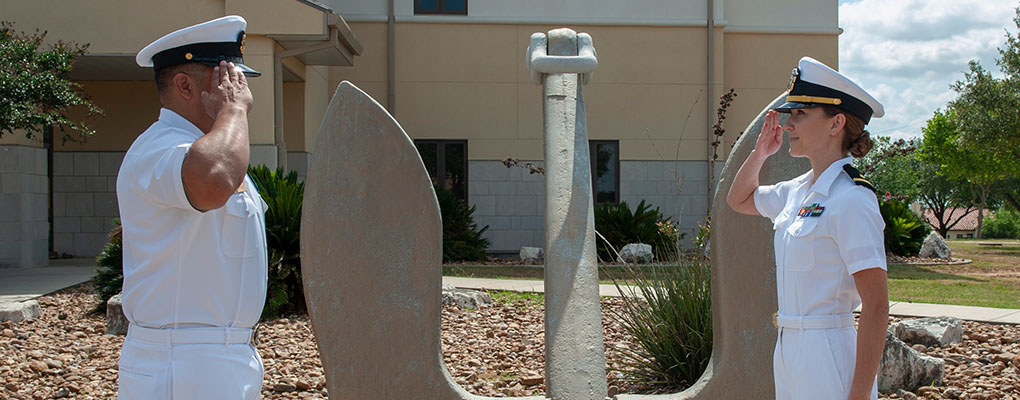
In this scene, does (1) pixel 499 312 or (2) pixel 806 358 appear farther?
(1) pixel 499 312

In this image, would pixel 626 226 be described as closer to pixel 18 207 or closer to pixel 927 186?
pixel 18 207

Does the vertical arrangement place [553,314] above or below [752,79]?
below

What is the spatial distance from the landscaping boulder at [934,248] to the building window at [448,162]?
7.42 meters

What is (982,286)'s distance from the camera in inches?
365

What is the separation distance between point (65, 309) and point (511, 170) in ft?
24.6

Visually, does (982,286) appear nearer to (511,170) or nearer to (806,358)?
(511,170)

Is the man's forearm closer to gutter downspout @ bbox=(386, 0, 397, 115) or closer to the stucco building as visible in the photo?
the stucco building

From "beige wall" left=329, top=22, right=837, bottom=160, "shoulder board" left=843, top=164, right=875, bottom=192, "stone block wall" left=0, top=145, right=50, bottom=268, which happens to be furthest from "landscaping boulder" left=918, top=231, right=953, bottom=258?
"stone block wall" left=0, top=145, right=50, bottom=268

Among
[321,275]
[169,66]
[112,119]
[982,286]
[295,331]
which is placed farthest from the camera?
[112,119]

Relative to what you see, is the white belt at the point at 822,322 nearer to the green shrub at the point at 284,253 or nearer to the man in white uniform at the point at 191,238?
the man in white uniform at the point at 191,238

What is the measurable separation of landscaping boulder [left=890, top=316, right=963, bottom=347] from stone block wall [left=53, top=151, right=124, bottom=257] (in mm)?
10205

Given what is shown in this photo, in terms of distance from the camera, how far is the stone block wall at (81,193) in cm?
1144

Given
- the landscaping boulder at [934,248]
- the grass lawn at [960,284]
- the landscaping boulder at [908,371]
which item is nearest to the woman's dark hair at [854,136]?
the landscaping boulder at [908,371]

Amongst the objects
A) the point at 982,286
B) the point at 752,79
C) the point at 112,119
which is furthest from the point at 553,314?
the point at 752,79
